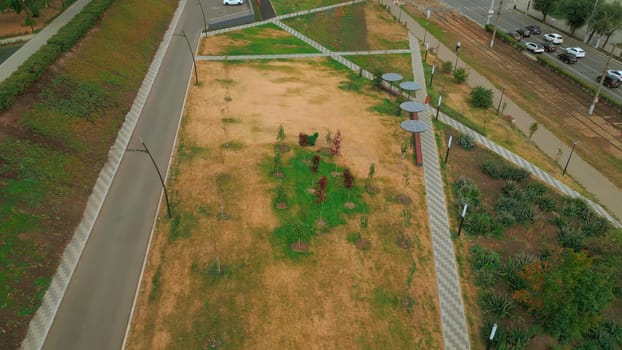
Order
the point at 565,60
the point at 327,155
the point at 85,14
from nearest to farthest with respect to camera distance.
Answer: the point at 327,155, the point at 85,14, the point at 565,60

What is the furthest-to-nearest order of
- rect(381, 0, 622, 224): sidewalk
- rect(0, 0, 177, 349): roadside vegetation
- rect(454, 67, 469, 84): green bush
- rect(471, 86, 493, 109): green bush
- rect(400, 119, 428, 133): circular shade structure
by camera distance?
rect(454, 67, 469, 84): green bush → rect(471, 86, 493, 109): green bush → rect(400, 119, 428, 133): circular shade structure → rect(381, 0, 622, 224): sidewalk → rect(0, 0, 177, 349): roadside vegetation

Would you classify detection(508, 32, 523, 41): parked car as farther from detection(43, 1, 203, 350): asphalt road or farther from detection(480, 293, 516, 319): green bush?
detection(480, 293, 516, 319): green bush

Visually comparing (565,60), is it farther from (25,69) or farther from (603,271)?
(25,69)

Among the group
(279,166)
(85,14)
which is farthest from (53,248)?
(85,14)

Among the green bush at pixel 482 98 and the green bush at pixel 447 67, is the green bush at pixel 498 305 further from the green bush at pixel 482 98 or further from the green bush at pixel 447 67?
the green bush at pixel 447 67

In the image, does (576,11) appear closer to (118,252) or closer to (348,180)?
(348,180)

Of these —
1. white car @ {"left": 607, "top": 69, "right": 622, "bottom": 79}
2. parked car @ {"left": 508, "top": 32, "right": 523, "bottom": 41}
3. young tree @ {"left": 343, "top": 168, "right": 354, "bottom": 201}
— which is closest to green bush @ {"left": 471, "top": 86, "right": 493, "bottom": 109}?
white car @ {"left": 607, "top": 69, "right": 622, "bottom": 79}

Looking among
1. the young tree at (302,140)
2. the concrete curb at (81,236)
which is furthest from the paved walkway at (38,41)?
the young tree at (302,140)
